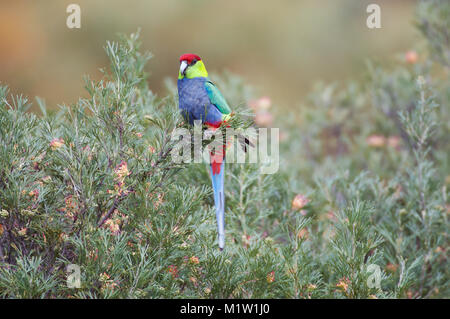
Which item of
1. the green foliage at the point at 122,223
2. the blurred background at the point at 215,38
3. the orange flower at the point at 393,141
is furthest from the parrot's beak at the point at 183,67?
the blurred background at the point at 215,38

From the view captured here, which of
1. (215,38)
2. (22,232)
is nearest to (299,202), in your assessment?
(22,232)

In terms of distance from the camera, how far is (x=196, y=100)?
65.2 inches

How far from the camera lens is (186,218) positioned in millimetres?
1271

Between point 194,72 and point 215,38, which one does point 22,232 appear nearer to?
point 194,72

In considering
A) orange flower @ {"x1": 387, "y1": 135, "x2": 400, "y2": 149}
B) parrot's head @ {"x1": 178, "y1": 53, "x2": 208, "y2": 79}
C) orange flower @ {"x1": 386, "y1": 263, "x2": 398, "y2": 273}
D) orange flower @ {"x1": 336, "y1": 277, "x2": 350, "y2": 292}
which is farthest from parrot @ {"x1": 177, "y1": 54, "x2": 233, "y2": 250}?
orange flower @ {"x1": 387, "y1": 135, "x2": 400, "y2": 149}

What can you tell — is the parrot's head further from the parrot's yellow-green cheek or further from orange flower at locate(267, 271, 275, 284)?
orange flower at locate(267, 271, 275, 284)

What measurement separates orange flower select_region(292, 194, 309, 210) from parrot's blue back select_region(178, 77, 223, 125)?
0.53m

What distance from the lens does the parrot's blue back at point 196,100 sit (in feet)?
5.37

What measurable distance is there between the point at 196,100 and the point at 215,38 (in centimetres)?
582

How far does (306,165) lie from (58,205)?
2128 millimetres

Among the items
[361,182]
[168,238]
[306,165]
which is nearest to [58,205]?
[168,238]

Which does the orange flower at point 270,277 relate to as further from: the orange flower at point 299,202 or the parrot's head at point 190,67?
the parrot's head at point 190,67

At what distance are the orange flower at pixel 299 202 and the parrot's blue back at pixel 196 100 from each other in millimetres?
531
